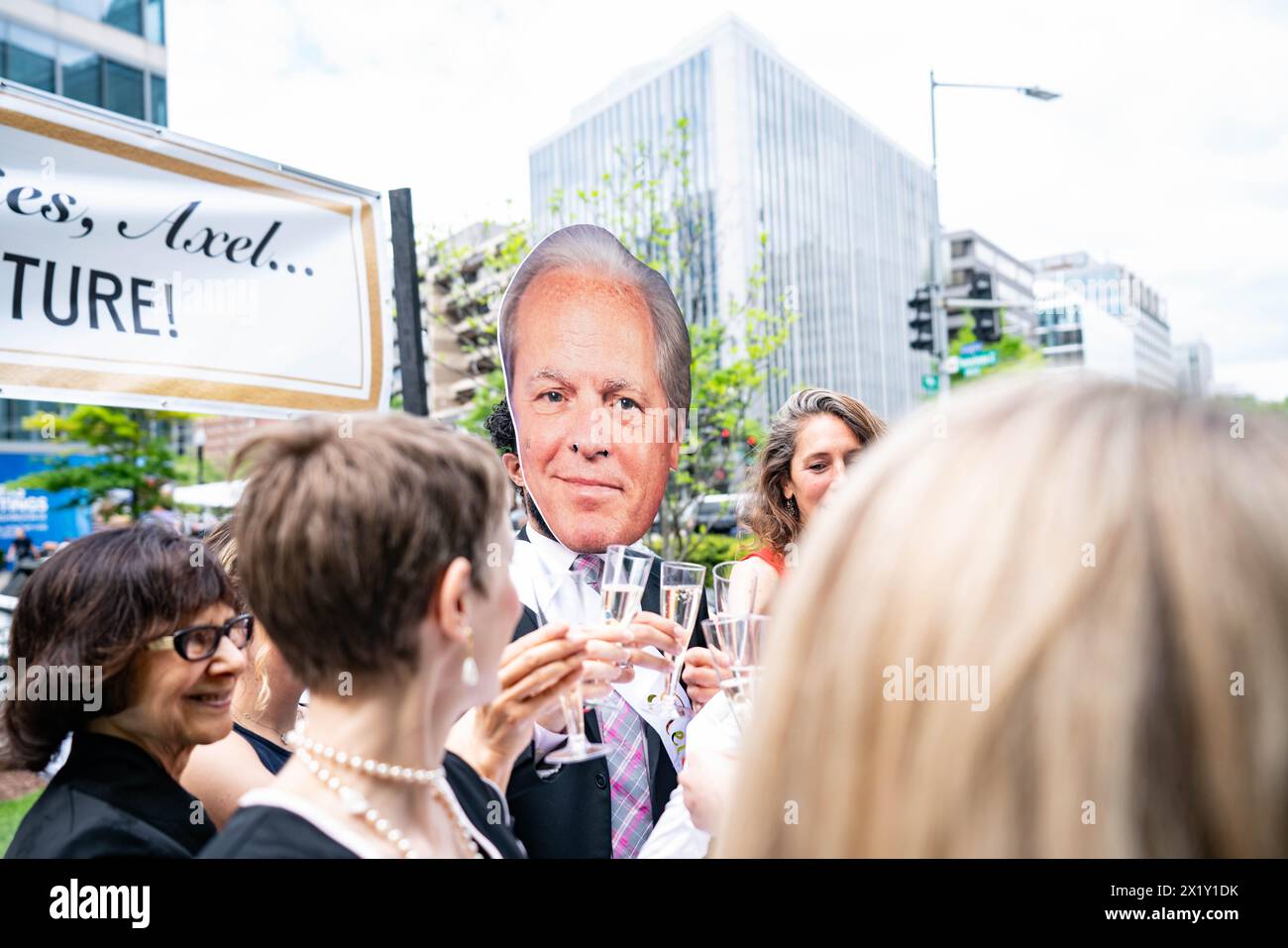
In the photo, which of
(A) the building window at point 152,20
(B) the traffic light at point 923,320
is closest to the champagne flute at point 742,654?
(B) the traffic light at point 923,320

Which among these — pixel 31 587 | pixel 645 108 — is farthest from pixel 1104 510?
pixel 645 108

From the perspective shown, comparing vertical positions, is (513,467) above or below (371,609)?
above

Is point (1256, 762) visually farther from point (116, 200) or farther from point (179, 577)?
point (116, 200)

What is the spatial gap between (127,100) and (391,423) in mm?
25105

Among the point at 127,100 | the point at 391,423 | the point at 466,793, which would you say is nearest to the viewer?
the point at 391,423

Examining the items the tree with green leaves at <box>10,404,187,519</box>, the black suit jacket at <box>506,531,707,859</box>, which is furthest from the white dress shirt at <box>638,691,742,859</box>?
the tree with green leaves at <box>10,404,187,519</box>

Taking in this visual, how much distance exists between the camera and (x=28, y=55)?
63.2 ft

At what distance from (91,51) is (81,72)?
23.8 inches

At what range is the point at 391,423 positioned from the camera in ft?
4.54

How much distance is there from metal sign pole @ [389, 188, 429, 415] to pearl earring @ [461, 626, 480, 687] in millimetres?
1869

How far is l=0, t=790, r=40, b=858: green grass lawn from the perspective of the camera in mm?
5625

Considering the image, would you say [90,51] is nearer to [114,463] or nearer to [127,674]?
[114,463]

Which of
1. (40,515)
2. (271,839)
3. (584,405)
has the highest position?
(584,405)

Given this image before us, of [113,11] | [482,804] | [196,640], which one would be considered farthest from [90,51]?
[482,804]
